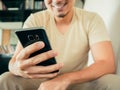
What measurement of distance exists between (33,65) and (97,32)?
413 mm

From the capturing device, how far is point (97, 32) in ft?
3.96

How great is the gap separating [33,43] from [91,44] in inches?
15.0

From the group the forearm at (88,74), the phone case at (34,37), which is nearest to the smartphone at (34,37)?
the phone case at (34,37)

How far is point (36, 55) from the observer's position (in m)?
0.94

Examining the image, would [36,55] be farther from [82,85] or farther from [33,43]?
[82,85]

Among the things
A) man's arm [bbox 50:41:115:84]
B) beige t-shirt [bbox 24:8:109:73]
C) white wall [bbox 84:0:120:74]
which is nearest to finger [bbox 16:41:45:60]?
man's arm [bbox 50:41:115:84]

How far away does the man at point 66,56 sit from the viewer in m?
0.95

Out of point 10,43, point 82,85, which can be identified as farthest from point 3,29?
point 82,85

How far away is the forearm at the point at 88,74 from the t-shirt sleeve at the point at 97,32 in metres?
0.17

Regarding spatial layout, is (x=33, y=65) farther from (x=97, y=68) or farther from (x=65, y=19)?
(x=65, y=19)

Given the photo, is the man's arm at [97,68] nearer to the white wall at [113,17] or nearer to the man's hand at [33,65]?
the man's hand at [33,65]

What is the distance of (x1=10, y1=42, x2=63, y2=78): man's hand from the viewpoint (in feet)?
3.02

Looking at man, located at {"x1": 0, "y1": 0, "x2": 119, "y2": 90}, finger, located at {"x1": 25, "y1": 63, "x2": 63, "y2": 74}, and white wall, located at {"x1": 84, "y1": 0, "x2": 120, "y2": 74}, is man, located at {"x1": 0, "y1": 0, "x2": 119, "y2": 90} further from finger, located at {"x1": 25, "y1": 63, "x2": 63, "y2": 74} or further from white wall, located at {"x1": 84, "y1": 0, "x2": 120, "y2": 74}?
white wall, located at {"x1": 84, "y1": 0, "x2": 120, "y2": 74}

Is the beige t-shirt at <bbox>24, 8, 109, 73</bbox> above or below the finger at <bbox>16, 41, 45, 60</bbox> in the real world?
below
